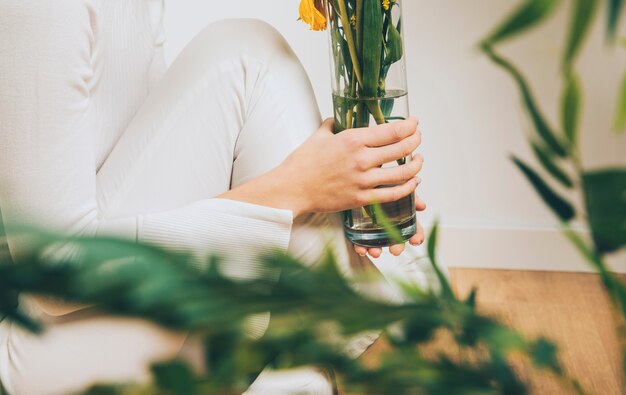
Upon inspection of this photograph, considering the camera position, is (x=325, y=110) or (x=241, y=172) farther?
(x=325, y=110)

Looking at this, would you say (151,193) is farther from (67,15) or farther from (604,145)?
(604,145)

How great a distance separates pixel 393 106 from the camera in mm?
1068

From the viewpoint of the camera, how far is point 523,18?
0.45ft

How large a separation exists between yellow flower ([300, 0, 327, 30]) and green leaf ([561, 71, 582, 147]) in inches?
35.7

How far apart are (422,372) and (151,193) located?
2.97 ft

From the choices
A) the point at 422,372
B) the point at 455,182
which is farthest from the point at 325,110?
the point at 422,372

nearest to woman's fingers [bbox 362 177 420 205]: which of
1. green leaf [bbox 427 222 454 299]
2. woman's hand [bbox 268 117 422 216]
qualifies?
woman's hand [bbox 268 117 422 216]

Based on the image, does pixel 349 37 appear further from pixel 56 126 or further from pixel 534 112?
pixel 534 112

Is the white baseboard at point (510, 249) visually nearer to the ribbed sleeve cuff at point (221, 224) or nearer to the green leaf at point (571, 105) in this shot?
the ribbed sleeve cuff at point (221, 224)

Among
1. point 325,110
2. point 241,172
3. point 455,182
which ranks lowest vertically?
point 455,182

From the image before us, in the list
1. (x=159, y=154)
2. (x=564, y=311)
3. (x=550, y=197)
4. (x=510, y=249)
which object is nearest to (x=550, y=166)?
(x=550, y=197)

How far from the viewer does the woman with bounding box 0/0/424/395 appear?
88 cm

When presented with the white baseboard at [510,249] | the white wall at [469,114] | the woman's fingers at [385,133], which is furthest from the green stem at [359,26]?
the white baseboard at [510,249]

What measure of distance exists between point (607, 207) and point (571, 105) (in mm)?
27
